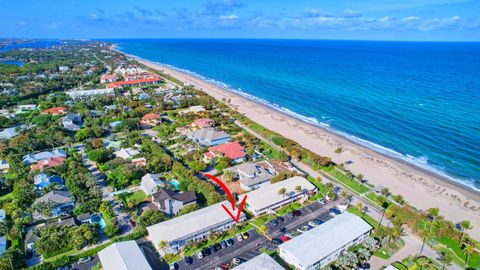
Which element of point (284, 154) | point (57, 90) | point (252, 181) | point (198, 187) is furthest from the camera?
point (57, 90)

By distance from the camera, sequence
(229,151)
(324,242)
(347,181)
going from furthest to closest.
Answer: (229,151) < (347,181) < (324,242)

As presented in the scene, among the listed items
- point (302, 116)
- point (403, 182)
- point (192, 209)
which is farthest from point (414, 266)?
point (302, 116)

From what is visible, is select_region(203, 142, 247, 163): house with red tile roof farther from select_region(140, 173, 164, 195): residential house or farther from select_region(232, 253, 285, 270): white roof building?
select_region(232, 253, 285, 270): white roof building

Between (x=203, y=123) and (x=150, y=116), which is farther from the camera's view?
(x=150, y=116)

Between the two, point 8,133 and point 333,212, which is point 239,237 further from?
point 8,133

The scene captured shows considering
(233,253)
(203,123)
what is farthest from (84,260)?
(203,123)

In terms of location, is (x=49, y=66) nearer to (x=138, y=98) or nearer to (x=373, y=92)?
(x=138, y=98)
